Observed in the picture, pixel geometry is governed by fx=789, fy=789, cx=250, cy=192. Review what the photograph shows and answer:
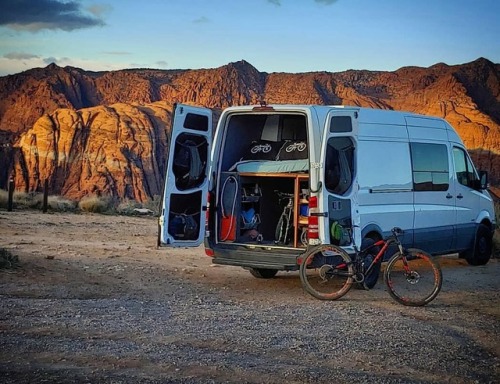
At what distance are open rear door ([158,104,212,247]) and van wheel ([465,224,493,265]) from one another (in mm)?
5850

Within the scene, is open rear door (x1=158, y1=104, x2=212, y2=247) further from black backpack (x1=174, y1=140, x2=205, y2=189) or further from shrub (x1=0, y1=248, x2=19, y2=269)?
shrub (x1=0, y1=248, x2=19, y2=269)

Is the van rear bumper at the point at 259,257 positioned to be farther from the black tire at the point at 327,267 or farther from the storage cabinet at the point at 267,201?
the storage cabinet at the point at 267,201

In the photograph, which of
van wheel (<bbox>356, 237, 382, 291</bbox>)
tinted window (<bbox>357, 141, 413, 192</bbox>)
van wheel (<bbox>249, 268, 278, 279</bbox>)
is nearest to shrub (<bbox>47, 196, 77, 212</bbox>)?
van wheel (<bbox>249, 268, 278, 279</bbox>)

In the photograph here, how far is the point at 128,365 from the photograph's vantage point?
632 cm

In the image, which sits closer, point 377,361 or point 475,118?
point 377,361

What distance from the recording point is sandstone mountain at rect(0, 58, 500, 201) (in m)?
51.7

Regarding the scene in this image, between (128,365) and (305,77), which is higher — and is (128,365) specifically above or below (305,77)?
below

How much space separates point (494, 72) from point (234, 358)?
5848 cm

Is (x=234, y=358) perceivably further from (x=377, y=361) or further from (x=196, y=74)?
(x=196, y=74)

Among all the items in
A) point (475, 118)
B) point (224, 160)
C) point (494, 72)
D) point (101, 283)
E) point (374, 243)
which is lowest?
point (101, 283)

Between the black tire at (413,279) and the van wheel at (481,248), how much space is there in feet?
14.9

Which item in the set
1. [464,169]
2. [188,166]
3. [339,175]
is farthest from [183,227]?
[464,169]

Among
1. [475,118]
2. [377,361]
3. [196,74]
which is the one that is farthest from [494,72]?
[377,361]

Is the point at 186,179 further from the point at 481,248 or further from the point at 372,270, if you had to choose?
the point at 481,248
